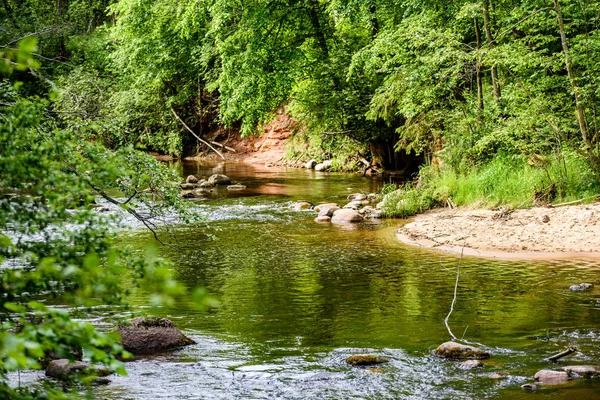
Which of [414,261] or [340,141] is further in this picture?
[340,141]

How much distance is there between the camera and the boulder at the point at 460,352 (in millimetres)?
8055

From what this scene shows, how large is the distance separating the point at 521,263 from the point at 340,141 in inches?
571

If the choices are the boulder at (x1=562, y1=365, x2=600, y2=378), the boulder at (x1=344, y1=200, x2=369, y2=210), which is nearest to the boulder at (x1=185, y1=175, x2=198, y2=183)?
the boulder at (x1=344, y1=200, x2=369, y2=210)

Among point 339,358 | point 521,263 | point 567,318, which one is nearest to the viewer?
point 339,358

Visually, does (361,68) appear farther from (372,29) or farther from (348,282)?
(348,282)

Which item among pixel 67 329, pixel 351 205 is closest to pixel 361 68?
pixel 351 205

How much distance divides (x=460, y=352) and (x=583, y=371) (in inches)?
50.6

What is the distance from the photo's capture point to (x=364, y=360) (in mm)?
8039

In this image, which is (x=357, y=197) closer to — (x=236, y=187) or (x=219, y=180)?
(x=236, y=187)

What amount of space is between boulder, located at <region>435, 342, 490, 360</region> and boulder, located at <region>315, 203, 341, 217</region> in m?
10.8

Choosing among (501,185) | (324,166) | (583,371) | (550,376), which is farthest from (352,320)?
(324,166)

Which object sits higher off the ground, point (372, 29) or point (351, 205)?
point (372, 29)

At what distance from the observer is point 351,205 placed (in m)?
20.0

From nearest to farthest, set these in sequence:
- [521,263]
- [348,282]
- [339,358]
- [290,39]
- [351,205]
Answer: [339,358], [348,282], [521,263], [351,205], [290,39]
